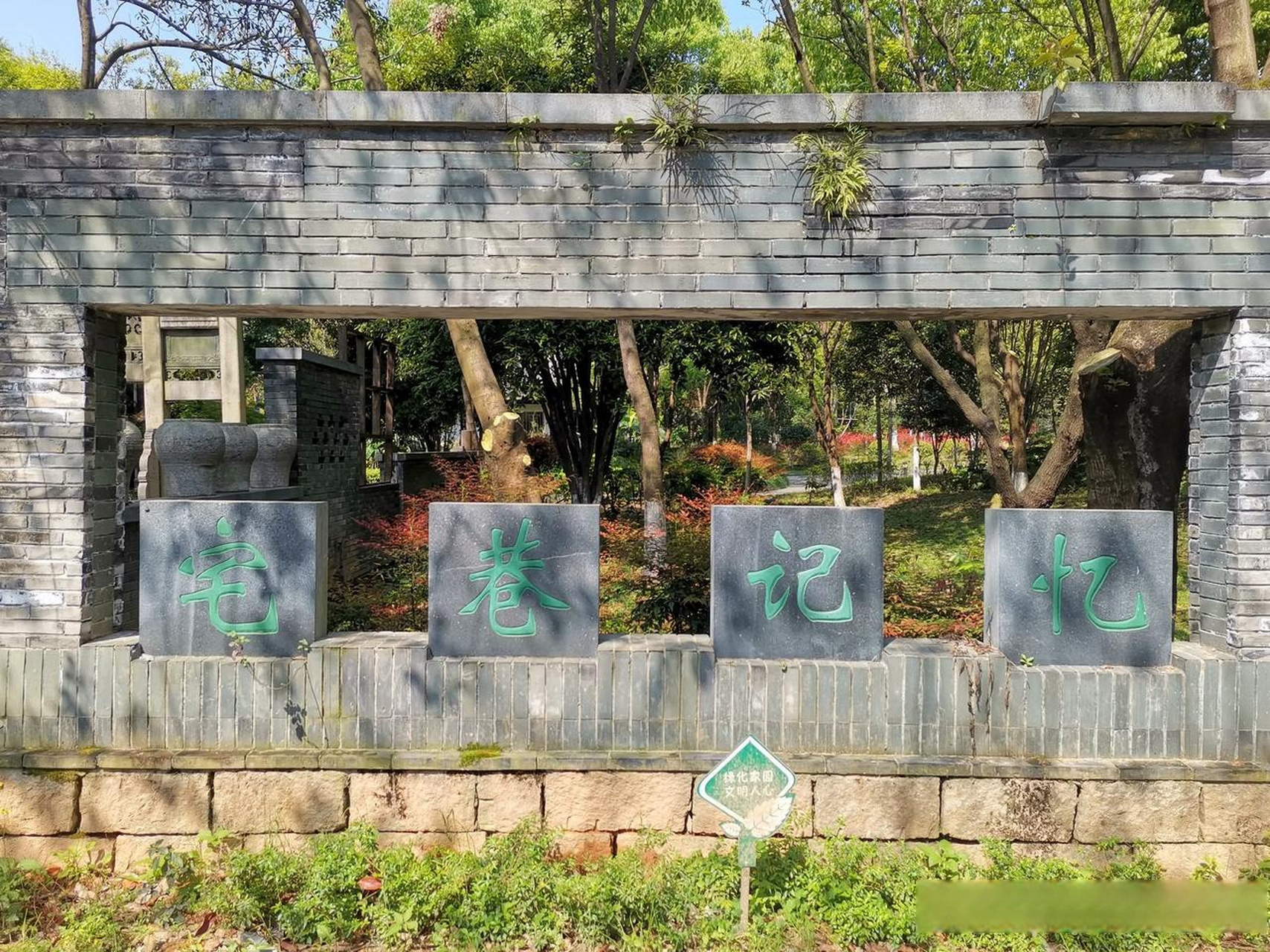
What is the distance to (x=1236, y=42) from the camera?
17.2 ft

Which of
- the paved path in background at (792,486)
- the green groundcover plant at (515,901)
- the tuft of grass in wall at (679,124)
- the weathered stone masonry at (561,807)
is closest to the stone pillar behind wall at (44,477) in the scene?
the weathered stone masonry at (561,807)

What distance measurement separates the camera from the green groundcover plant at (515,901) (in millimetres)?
3604

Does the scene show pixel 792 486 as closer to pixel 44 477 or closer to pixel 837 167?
pixel 837 167

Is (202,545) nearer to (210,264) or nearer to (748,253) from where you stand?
(210,264)

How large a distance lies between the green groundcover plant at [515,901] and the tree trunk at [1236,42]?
4.72 metres

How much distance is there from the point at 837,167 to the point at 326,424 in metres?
7.45

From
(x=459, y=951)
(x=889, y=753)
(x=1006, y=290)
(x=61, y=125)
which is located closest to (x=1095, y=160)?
(x=1006, y=290)

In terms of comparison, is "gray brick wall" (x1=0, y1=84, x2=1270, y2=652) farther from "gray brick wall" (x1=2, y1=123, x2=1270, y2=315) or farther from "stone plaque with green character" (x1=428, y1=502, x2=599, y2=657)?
"stone plaque with green character" (x1=428, y1=502, x2=599, y2=657)

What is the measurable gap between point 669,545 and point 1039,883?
143 inches

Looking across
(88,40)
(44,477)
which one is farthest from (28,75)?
(44,477)

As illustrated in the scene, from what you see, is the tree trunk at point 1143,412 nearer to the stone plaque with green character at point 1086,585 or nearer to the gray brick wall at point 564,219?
the gray brick wall at point 564,219

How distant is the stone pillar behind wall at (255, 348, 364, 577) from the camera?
8.90 meters

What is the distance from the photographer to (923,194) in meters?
4.16

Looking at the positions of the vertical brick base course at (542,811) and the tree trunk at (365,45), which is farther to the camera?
the tree trunk at (365,45)
